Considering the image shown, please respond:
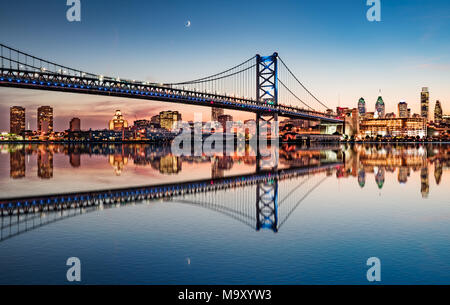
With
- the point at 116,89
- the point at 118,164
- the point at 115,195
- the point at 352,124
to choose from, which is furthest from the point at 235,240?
the point at 352,124

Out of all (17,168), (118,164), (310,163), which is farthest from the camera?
(310,163)

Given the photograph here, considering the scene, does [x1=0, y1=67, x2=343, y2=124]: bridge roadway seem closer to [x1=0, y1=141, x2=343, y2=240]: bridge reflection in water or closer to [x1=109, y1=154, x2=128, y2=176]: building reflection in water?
[x1=109, y1=154, x2=128, y2=176]: building reflection in water

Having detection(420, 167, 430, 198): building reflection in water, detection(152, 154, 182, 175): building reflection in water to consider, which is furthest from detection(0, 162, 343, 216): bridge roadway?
detection(420, 167, 430, 198): building reflection in water

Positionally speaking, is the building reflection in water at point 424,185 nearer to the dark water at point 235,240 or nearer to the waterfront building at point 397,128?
the dark water at point 235,240

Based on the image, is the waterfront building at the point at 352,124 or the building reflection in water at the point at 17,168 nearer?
the building reflection in water at the point at 17,168

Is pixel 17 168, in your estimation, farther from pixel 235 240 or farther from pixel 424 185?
pixel 424 185

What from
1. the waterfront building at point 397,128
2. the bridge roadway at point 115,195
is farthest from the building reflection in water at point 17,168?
the waterfront building at point 397,128
